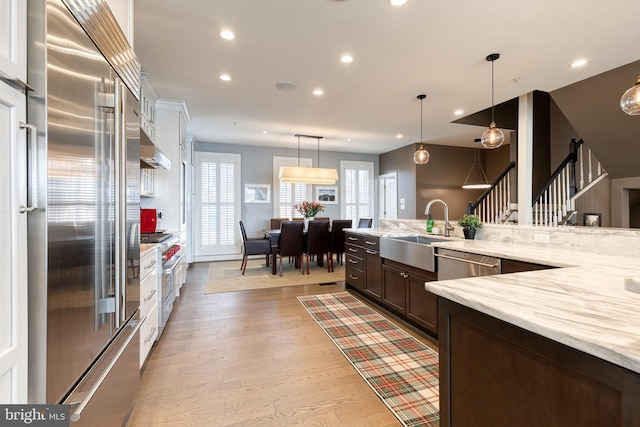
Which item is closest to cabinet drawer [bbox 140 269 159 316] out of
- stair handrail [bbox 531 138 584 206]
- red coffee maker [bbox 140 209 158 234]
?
red coffee maker [bbox 140 209 158 234]

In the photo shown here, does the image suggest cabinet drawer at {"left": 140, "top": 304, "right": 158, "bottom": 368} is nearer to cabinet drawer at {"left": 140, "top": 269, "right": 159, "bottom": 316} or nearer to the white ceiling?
cabinet drawer at {"left": 140, "top": 269, "right": 159, "bottom": 316}

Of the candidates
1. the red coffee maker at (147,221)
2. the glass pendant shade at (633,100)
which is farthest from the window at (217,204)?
the glass pendant shade at (633,100)

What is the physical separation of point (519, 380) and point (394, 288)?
224 cm

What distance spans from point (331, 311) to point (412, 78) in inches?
115

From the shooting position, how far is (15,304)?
2.45 ft

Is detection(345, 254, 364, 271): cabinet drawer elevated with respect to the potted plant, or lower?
lower

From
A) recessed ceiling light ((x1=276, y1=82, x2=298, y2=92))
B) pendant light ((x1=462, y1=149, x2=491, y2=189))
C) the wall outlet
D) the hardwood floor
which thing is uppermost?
recessed ceiling light ((x1=276, y1=82, x2=298, y2=92))

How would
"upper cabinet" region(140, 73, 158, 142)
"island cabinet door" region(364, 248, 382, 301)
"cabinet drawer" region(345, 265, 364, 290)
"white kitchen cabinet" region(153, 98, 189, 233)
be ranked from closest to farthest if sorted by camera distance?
"upper cabinet" region(140, 73, 158, 142)
"island cabinet door" region(364, 248, 382, 301)
"cabinet drawer" region(345, 265, 364, 290)
"white kitchen cabinet" region(153, 98, 189, 233)

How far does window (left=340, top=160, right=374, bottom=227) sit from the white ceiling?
10.7 ft

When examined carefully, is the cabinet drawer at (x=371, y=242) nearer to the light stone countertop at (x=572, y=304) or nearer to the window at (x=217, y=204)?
the light stone countertop at (x=572, y=304)

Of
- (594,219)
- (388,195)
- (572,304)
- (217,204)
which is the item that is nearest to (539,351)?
(572,304)

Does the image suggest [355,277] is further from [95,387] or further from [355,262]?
[95,387]

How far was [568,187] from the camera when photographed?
4637 millimetres

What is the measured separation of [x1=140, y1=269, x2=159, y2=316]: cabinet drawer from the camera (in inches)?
75.8
